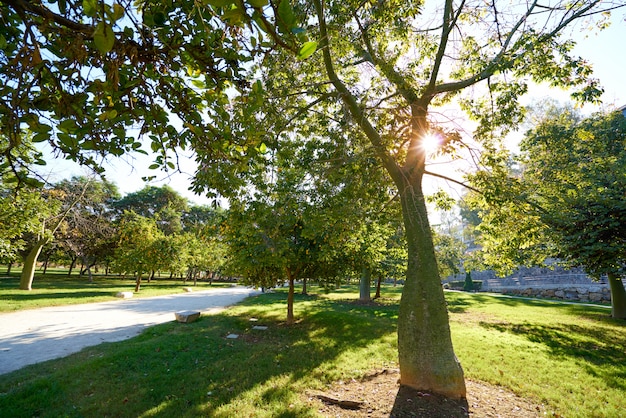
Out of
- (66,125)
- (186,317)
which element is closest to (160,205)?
(186,317)

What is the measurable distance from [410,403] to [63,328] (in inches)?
412

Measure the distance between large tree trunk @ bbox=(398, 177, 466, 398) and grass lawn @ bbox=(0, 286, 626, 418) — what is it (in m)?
1.58

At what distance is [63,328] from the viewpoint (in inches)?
366

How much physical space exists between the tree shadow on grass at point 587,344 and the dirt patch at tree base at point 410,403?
276 centimetres

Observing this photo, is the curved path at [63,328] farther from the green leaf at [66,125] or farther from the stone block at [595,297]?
the stone block at [595,297]

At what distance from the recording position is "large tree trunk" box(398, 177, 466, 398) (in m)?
4.80

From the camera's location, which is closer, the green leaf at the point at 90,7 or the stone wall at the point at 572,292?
the green leaf at the point at 90,7

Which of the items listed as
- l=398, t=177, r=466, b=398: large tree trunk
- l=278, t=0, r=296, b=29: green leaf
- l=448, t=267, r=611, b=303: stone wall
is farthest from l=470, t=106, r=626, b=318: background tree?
l=448, t=267, r=611, b=303: stone wall

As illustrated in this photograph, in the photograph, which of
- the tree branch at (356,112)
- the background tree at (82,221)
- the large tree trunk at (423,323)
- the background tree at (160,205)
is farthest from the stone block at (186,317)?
the background tree at (160,205)

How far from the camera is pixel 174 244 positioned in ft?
71.4

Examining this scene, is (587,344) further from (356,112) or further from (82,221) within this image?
(82,221)

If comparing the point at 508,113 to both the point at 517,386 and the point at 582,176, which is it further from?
the point at 582,176

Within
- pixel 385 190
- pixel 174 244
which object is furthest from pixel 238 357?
pixel 174 244

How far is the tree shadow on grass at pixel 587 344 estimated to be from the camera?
660 centimetres
